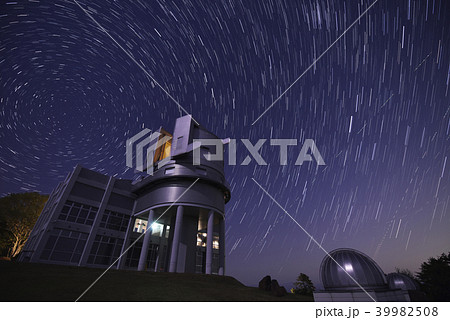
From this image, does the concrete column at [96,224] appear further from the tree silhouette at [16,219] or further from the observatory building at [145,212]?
the tree silhouette at [16,219]

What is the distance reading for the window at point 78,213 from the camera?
23641 millimetres

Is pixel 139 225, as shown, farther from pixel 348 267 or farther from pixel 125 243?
pixel 348 267

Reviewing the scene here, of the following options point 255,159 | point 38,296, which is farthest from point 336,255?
point 38,296

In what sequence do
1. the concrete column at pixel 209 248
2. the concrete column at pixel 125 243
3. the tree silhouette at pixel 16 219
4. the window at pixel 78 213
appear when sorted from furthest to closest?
1. the tree silhouette at pixel 16 219
2. the concrete column at pixel 125 243
3. the window at pixel 78 213
4. the concrete column at pixel 209 248

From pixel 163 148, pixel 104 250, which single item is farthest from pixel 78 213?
pixel 163 148

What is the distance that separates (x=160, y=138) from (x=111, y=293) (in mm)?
21427

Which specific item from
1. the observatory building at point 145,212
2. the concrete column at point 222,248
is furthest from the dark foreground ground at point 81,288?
the concrete column at point 222,248

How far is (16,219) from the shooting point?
33.6m

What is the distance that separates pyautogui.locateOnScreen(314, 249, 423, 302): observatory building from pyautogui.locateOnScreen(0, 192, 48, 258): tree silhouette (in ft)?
147

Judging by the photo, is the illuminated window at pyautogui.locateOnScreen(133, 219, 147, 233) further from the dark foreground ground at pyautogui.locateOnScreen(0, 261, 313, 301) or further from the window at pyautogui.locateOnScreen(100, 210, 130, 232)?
the dark foreground ground at pyautogui.locateOnScreen(0, 261, 313, 301)

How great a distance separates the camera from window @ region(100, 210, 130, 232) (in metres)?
25.9

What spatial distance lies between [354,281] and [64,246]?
2755 cm

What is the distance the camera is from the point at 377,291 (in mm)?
11875
